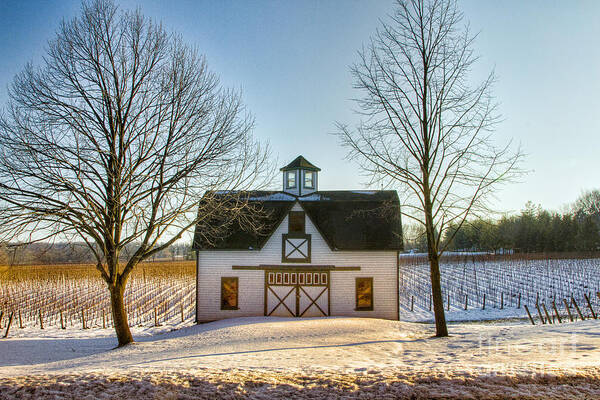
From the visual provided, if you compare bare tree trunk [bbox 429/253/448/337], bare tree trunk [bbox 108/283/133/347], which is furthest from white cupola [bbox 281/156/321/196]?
bare tree trunk [bbox 108/283/133/347]

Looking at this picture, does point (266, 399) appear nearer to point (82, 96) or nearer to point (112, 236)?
point (112, 236)

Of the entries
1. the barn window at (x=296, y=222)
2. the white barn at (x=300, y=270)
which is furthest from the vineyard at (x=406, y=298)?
the barn window at (x=296, y=222)

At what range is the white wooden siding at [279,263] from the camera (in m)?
17.9

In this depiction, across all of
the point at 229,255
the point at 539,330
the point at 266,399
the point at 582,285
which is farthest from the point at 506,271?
the point at 266,399

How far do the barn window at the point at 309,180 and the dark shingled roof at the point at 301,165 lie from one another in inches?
11.1

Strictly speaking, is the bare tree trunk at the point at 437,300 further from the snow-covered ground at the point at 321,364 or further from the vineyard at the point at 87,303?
the vineyard at the point at 87,303

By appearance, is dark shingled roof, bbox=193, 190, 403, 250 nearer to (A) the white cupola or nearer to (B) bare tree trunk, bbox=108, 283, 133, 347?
(A) the white cupola

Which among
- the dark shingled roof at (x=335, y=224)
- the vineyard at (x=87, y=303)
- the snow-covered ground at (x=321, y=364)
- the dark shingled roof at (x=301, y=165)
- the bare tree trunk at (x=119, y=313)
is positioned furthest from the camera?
the dark shingled roof at (x=301, y=165)

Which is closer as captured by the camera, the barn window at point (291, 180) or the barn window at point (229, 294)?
the barn window at point (229, 294)

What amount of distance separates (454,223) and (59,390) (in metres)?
12.4

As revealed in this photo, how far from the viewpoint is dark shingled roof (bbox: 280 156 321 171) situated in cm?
2170

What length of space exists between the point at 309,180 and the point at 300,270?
6.26m

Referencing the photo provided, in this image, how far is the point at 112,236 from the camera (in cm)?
1117

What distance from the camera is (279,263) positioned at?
60.4ft
